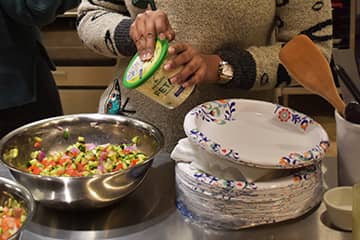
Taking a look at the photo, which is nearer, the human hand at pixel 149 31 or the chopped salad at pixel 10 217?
the chopped salad at pixel 10 217

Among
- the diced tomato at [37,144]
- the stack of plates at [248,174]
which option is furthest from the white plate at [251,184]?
the diced tomato at [37,144]

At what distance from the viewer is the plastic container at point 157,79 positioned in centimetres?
99

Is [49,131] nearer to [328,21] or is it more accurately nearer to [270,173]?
[270,173]

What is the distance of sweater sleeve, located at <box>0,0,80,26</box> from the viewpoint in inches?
61.9

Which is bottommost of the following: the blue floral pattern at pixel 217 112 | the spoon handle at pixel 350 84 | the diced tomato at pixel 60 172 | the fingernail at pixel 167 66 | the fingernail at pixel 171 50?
the diced tomato at pixel 60 172

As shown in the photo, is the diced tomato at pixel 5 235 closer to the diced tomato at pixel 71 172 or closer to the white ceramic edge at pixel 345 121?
the diced tomato at pixel 71 172

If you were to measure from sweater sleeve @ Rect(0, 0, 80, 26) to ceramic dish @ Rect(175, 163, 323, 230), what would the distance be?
0.78 meters

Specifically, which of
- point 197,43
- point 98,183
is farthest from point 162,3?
point 98,183

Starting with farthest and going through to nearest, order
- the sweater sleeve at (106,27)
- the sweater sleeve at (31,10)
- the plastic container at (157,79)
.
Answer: the sweater sleeve at (31,10) → the sweater sleeve at (106,27) → the plastic container at (157,79)

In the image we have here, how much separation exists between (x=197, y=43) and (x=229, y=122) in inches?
10.3

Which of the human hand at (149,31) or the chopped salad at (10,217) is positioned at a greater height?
the human hand at (149,31)

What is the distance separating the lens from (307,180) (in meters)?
0.95

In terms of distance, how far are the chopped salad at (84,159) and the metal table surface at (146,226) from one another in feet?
0.20

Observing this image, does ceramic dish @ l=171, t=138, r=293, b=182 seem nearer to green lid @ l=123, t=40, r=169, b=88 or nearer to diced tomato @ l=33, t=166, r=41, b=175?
green lid @ l=123, t=40, r=169, b=88
